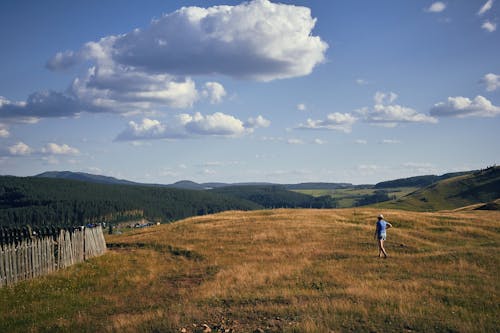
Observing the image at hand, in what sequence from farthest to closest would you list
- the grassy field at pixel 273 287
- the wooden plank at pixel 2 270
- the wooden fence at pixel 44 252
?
1. the wooden fence at pixel 44 252
2. the wooden plank at pixel 2 270
3. the grassy field at pixel 273 287

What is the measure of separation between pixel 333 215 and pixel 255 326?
113ft

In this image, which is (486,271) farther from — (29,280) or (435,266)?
(29,280)

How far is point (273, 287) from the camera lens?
17312 millimetres

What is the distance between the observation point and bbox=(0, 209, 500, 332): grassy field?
40.9 ft

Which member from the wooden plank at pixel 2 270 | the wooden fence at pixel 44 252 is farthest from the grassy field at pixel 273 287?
the wooden fence at pixel 44 252

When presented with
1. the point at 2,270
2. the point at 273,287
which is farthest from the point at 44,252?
the point at 273,287

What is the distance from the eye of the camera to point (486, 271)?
1909cm

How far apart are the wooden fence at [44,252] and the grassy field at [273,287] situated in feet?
2.96

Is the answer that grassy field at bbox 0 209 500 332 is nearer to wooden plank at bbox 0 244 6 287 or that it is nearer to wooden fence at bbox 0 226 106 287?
wooden plank at bbox 0 244 6 287

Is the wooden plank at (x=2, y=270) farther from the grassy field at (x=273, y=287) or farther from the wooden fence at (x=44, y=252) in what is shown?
the grassy field at (x=273, y=287)

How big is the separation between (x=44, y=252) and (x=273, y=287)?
13.1 meters

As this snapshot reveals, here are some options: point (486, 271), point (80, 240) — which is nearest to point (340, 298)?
point (486, 271)

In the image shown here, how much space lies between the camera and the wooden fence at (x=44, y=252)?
18.8 metres

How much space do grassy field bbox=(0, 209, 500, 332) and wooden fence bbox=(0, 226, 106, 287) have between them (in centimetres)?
90
